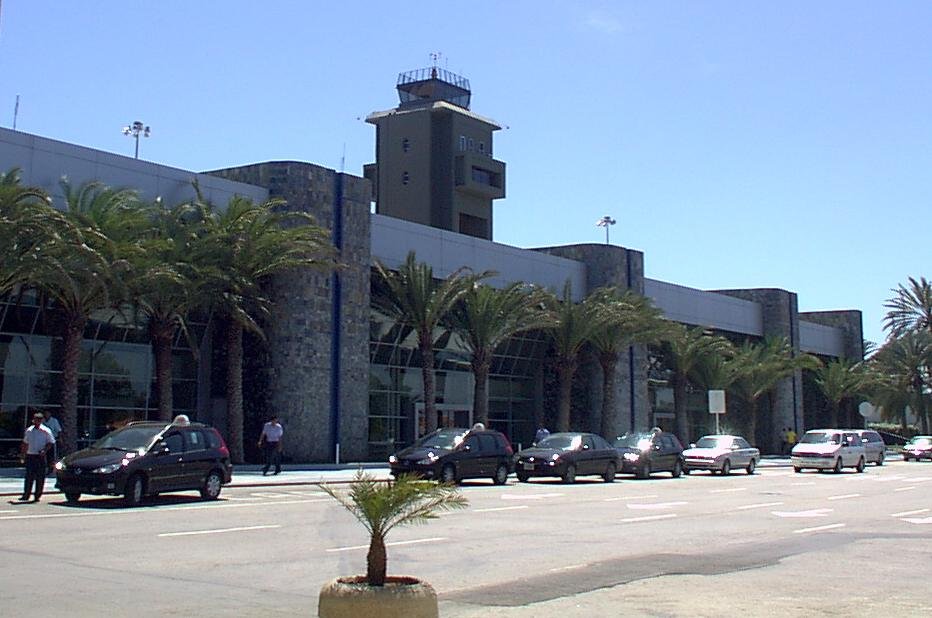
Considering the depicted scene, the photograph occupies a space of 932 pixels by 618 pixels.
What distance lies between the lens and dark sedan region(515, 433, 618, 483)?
32.6 metres

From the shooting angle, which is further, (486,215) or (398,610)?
(486,215)

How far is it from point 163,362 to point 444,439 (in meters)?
9.44

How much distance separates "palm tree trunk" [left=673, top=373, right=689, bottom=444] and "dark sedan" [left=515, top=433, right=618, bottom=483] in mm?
24707

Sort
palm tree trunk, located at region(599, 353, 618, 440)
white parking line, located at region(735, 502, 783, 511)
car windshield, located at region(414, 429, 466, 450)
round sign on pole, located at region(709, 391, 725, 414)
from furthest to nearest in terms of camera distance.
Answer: palm tree trunk, located at region(599, 353, 618, 440)
round sign on pole, located at region(709, 391, 725, 414)
car windshield, located at region(414, 429, 466, 450)
white parking line, located at region(735, 502, 783, 511)

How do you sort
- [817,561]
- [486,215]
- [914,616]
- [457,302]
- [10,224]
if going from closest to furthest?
[914,616], [817,561], [10,224], [457,302], [486,215]

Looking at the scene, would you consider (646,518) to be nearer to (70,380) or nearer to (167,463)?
(167,463)

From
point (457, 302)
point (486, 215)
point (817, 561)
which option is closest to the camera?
point (817, 561)

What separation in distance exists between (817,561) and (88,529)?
419 inches

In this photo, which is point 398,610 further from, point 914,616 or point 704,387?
point 704,387

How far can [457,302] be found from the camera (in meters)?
44.2

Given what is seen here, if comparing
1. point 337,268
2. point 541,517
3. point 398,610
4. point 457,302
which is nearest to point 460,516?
point 541,517

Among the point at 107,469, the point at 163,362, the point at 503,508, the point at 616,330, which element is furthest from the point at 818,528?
the point at 616,330

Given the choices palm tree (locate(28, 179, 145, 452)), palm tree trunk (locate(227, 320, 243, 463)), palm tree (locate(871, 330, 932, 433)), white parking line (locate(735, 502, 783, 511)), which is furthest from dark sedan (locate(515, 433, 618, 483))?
palm tree (locate(871, 330, 932, 433))

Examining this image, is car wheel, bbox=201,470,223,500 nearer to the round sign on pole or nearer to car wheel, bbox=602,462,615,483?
car wheel, bbox=602,462,615,483
